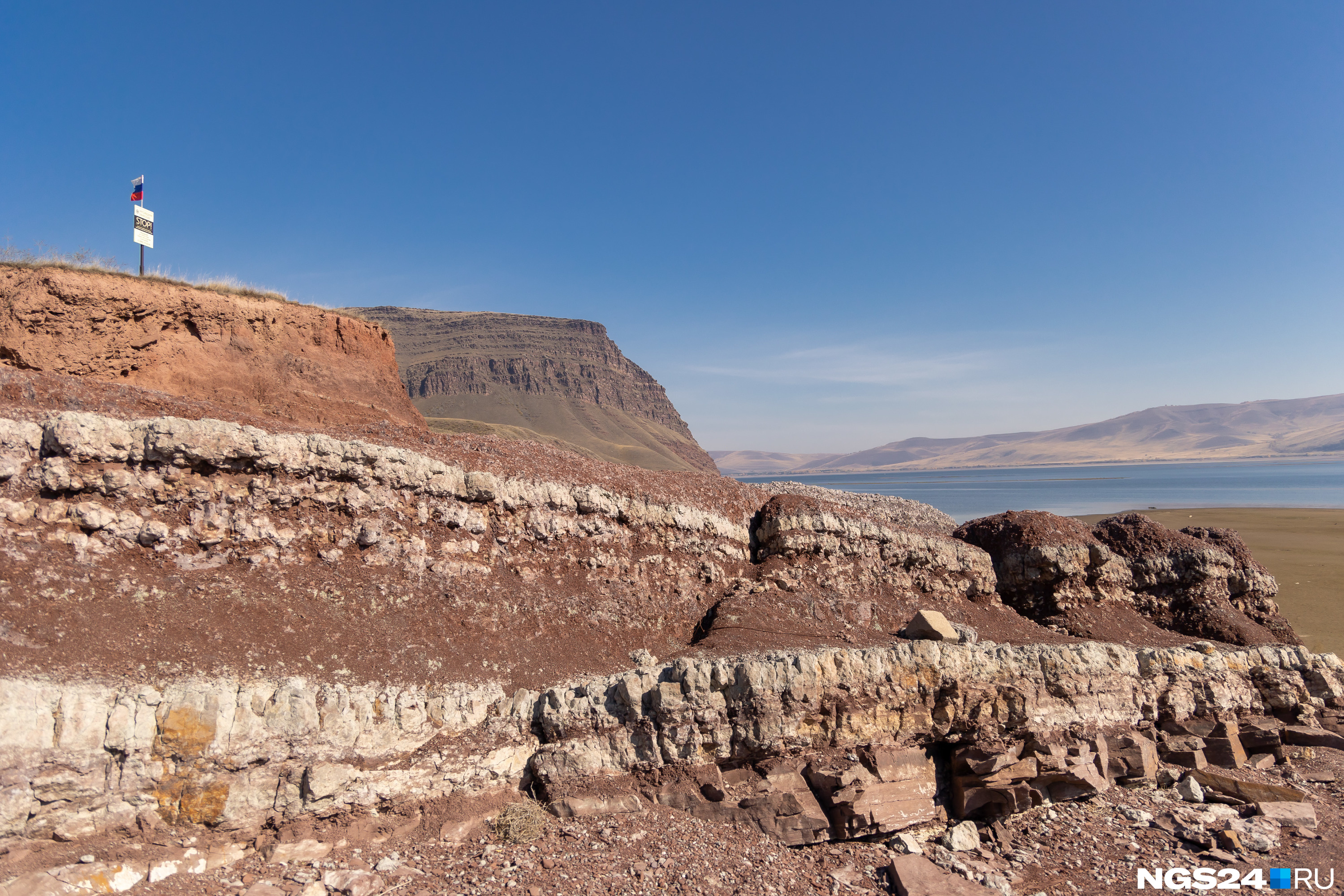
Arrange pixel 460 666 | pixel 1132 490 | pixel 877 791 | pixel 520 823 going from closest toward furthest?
1. pixel 520 823
2. pixel 877 791
3. pixel 460 666
4. pixel 1132 490

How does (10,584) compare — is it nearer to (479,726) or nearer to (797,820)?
(479,726)

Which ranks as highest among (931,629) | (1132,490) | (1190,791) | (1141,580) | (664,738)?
(931,629)

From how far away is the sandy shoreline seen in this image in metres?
21.3

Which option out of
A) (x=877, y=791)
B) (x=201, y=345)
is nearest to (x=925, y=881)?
(x=877, y=791)

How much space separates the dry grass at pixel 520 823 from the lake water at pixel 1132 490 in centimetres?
2892

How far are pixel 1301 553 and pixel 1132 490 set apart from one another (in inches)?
2814

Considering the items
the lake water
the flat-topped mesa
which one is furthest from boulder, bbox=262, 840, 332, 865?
the lake water

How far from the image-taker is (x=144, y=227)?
44.7ft

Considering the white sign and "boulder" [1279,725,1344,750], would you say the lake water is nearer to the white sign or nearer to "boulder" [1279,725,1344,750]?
"boulder" [1279,725,1344,750]

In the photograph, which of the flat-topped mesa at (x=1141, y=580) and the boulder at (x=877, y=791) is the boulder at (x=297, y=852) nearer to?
the boulder at (x=877, y=791)

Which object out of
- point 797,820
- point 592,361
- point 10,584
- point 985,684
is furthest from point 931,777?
point 592,361

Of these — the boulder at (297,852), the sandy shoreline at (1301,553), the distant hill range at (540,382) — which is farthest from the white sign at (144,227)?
the distant hill range at (540,382)

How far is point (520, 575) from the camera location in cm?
1227

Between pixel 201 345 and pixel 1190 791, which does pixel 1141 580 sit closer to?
pixel 1190 791
